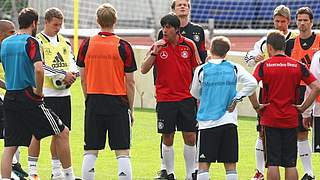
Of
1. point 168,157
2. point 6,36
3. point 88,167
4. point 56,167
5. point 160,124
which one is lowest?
point 56,167

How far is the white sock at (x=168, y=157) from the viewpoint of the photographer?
1198 cm

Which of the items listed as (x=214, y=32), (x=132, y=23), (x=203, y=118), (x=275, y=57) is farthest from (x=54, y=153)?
(x=132, y=23)

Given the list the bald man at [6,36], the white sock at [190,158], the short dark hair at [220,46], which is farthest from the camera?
the white sock at [190,158]

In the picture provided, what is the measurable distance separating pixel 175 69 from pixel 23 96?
1.92 metres

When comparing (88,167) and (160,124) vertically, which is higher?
(160,124)

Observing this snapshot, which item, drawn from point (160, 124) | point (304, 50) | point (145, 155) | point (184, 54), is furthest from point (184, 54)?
point (145, 155)

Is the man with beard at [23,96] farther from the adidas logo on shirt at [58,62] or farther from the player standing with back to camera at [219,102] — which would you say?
the player standing with back to camera at [219,102]

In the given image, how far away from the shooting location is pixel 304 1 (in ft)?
87.7

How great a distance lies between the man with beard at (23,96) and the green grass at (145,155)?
1379mm

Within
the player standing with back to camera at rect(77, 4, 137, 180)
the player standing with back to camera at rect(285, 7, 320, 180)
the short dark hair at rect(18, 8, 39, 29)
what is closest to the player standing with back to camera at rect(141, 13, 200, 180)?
the player standing with back to camera at rect(77, 4, 137, 180)

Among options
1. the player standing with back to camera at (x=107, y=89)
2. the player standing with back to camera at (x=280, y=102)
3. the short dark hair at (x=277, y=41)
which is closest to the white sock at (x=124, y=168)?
the player standing with back to camera at (x=107, y=89)

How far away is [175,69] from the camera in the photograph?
11.7m

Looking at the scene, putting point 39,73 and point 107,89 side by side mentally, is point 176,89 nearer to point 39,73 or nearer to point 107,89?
point 107,89

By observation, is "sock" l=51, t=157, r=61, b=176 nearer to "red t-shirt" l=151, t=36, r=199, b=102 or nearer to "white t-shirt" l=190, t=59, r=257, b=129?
"red t-shirt" l=151, t=36, r=199, b=102
